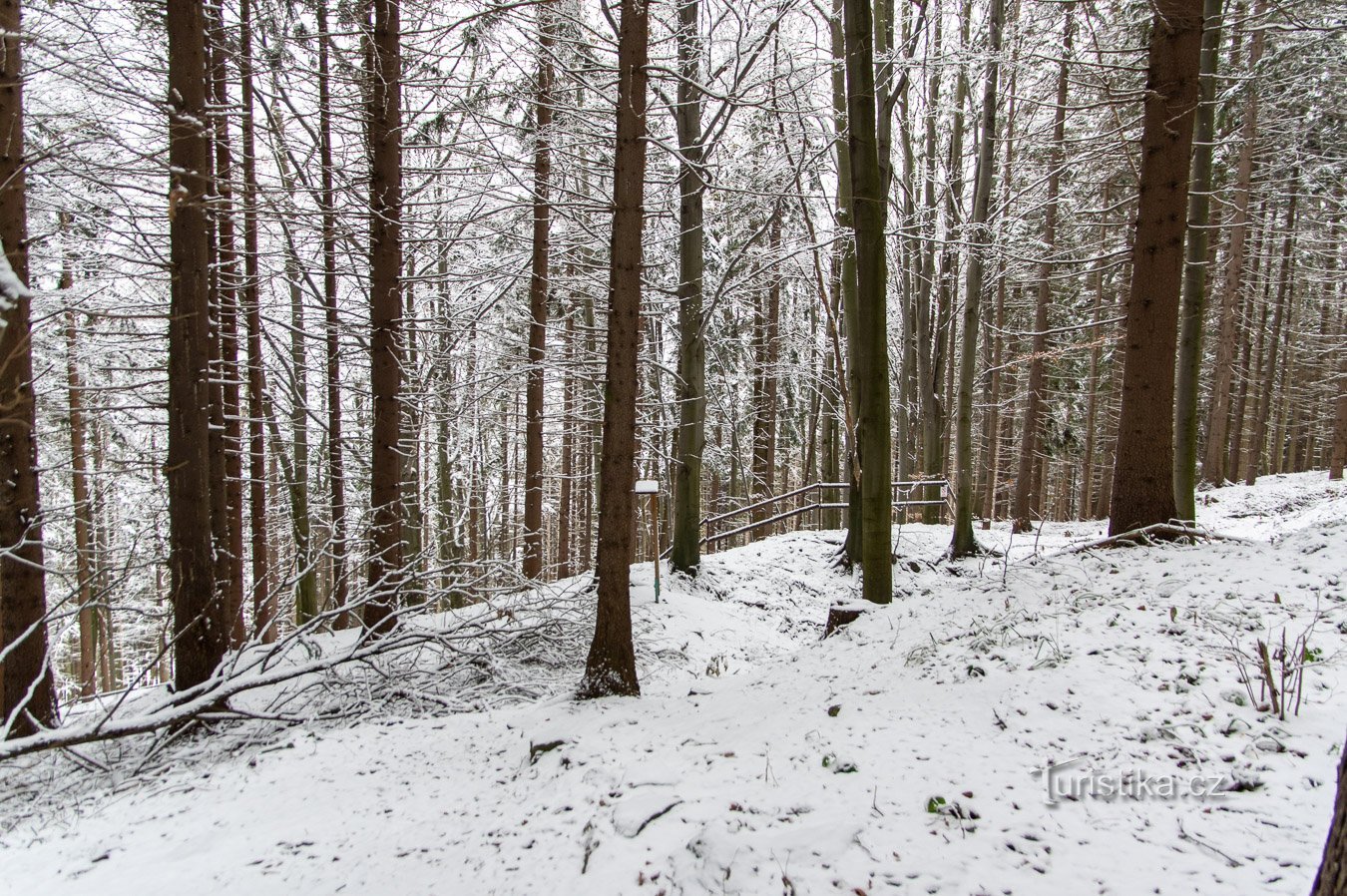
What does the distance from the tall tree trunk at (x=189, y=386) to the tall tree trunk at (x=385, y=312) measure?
5.51 feet

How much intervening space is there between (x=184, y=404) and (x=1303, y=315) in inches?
1475

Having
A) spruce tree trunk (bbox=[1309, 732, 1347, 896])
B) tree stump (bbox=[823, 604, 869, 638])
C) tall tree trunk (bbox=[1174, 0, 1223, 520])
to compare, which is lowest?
tree stump (bbox=[823, 604, 869, 638])

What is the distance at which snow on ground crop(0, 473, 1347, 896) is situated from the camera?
8.65 ft

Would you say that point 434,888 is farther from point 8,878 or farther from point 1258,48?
point 1258,48

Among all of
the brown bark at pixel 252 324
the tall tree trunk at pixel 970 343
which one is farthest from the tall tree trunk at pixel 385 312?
the tall tree trunk at pixel 970 343

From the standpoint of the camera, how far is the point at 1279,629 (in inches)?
155

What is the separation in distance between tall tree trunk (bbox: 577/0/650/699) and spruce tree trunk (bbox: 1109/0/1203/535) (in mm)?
4691

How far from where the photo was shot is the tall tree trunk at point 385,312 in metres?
6.86

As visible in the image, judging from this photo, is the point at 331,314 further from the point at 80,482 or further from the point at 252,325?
the point at 80,482

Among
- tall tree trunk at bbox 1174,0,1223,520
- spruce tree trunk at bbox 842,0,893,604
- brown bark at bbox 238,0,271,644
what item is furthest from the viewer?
brown bark at bbox 238,0,271,644

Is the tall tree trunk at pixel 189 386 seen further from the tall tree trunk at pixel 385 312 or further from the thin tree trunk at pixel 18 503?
the tall tree trunk at pixel 385 312

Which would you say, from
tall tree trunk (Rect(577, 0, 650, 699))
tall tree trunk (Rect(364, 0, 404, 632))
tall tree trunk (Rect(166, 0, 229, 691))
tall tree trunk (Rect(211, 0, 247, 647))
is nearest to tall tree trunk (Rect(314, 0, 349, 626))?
tall tree trunk (Rect(364, 0, 404, 632))

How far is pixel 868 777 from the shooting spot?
3312 mm

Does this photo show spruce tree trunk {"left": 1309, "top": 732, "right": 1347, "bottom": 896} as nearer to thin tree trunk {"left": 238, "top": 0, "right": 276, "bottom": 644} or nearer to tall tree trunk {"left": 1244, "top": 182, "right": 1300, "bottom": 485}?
thin tree trunk {"left": 238, "top": 0, "right": 276, "bottom": 644}
